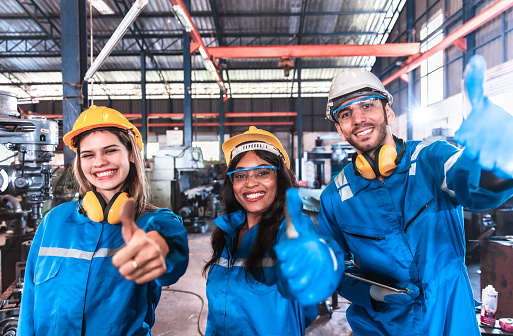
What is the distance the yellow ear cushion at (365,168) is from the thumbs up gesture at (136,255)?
3.45ft

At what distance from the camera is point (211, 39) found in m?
14.0

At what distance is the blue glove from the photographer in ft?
2.85

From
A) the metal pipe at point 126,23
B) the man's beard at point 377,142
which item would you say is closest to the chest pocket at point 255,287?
the man's beard at point 377,142

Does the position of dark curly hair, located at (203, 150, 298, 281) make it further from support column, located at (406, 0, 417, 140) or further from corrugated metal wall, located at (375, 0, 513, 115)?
support column, located at (406, 0, 417, 140)

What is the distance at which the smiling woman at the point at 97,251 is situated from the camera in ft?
3.77

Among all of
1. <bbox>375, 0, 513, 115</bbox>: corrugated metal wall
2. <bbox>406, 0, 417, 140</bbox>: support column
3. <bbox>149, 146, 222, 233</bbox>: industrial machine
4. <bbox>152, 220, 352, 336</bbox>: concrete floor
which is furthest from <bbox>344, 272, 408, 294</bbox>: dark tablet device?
<bbox>406, 0, 417, 140</bbox>: support column

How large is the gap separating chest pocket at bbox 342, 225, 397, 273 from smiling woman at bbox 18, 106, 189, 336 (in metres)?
0.84

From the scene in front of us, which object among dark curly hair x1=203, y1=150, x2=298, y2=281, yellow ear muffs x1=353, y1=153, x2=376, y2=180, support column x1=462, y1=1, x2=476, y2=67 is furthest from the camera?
support column x1=462, y1=1, x2=476, y2=67

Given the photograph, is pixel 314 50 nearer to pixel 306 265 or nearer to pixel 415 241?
pixel 415 241

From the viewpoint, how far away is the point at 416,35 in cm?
1320

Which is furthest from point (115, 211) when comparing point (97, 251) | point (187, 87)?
point (187, 87)

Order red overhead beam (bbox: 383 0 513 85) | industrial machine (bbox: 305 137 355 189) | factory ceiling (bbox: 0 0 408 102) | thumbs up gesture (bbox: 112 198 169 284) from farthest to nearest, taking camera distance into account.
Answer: factory ceiling (bbox: 0 0 408 102) → industrial machine (bbox: 305 137 355 189) → red overhead beam (bbox: 383 0 513 85) → thumbs up gesture (bbox: 112 198 169 284)

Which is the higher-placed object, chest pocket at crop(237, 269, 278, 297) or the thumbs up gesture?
the thumbs up gesture

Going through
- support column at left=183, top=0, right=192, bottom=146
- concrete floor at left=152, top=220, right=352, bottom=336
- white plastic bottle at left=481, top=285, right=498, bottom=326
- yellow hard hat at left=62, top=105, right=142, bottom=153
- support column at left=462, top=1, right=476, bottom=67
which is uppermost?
support column at left=462, top=1, right=476, bottom=67
